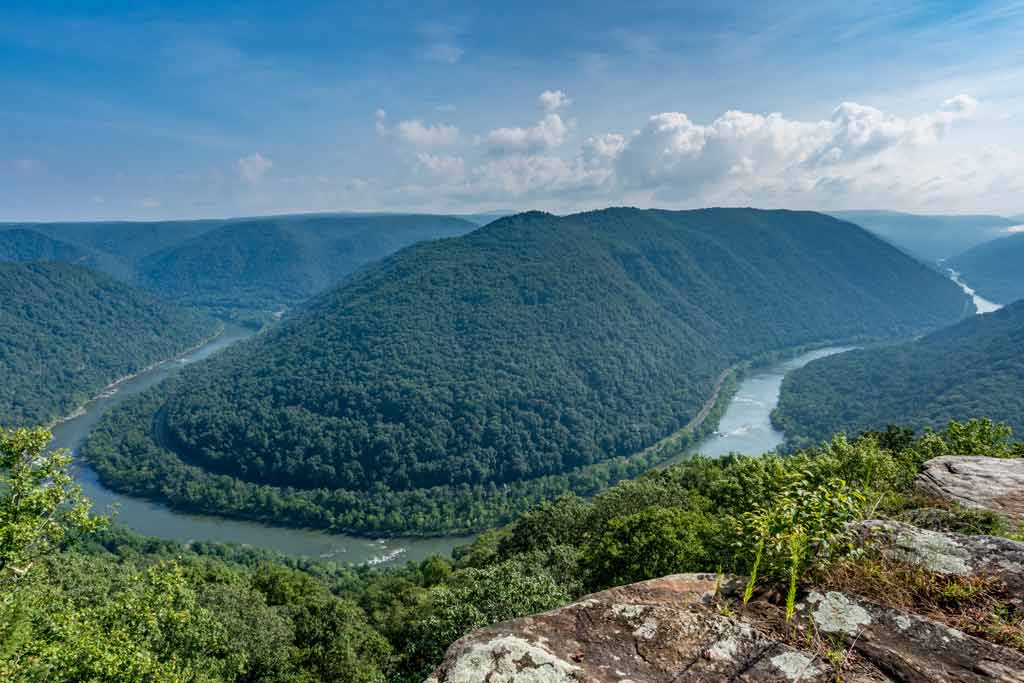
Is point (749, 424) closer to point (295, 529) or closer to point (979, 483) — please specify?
point (295, 529)

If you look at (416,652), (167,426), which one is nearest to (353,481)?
(167,426)

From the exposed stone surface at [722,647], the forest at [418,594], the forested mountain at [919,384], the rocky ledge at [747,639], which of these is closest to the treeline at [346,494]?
the forested mountain at [919,384]

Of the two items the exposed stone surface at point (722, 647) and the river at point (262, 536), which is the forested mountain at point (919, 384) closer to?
the river at point (262, 536)

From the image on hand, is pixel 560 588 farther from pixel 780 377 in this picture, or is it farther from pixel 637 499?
pixel 780 377

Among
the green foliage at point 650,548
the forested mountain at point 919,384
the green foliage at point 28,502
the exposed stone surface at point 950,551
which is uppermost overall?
the exposed stone surface at point 950,551

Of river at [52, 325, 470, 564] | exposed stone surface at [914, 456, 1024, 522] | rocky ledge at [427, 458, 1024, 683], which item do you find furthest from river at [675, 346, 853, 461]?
rocky ledge at [427, 458, 1024, 683]

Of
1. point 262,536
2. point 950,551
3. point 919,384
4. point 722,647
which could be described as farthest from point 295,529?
point 919,384

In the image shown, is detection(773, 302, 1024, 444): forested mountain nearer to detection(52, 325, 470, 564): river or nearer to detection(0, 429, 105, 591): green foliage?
detection(52, 325, 470, 564): river
